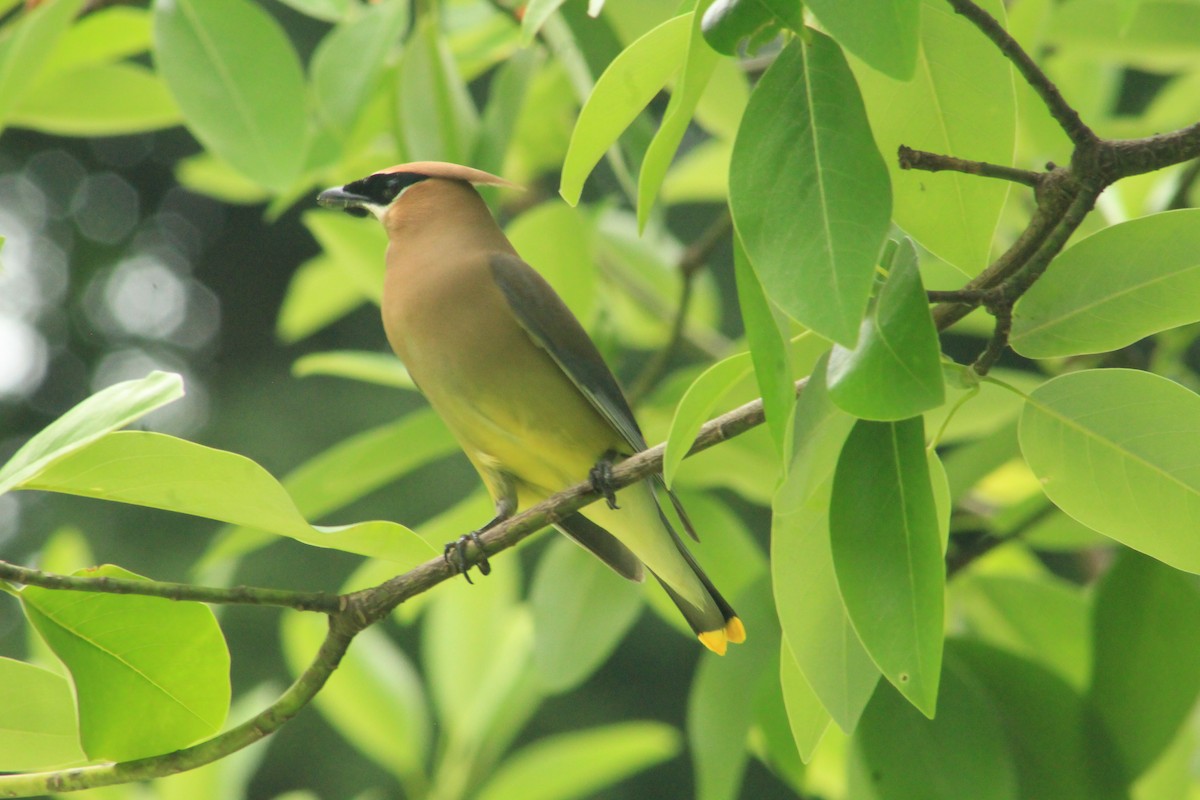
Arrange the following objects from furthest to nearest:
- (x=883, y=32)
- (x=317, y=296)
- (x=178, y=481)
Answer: (x=317, y=296)
(x=178, y=481)
(x=883, y=32)

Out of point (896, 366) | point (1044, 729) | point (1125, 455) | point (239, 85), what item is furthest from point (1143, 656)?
point (239, 85)

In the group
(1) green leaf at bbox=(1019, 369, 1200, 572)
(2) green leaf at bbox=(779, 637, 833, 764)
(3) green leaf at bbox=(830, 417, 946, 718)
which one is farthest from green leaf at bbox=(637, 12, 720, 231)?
(2) green leaf at bbox=(779, 637, 833, 764)

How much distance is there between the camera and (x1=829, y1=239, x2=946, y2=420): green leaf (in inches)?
36.2

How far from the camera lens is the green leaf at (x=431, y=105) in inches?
77.5

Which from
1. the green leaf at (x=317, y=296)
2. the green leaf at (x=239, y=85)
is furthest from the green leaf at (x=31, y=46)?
the green leaf at (x=317, y=296)

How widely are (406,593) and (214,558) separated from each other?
911 millimetres

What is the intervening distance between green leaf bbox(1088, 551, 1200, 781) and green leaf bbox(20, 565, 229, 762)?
1.22 m

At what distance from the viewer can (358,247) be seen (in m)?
2.49

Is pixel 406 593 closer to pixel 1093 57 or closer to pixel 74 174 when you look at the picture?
pixel 1093 57

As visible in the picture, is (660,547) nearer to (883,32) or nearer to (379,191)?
(379,191)

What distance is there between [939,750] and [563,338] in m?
0.91

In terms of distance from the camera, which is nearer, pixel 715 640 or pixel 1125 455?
pixel 1125 455

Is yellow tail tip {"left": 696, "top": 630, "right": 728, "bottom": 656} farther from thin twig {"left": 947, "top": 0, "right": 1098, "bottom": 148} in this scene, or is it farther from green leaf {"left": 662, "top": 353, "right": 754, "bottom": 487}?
thin twig {"left": 947, "top": 0, "right": 1098, "bottom": 148}

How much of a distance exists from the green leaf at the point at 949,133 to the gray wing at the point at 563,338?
107 centimetres
